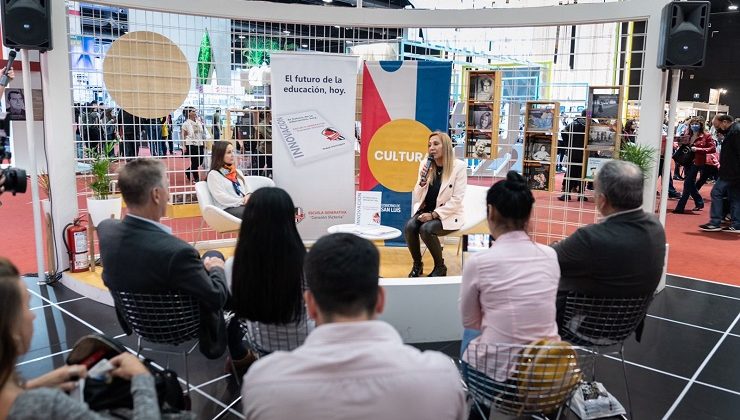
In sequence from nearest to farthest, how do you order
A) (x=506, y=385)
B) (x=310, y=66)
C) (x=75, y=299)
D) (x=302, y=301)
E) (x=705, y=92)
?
1. (x=506, y=385)
2. (x=302, y=301)
3. (x=75, y=299)
4. (x=310, y=66)
5. (x=705, y=92)

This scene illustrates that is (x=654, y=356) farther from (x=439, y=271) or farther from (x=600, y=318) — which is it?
(x=439, y=271)

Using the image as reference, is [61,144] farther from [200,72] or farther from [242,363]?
[242,363]

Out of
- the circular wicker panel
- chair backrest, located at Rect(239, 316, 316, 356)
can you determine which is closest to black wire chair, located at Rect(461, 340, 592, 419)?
chair backrest, located at Rect(239, 316, 316, 356)

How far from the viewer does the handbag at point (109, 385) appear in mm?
1565

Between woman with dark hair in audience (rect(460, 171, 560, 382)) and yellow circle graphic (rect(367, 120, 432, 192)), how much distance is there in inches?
137

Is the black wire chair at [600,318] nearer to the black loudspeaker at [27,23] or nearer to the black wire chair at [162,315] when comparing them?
the black wire chair at [162,315]

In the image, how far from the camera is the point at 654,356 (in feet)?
12.3

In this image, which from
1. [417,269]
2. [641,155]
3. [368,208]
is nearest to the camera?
[641,155]

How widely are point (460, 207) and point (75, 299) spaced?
10.7 feet

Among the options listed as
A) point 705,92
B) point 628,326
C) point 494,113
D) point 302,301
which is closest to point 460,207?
point 494,113

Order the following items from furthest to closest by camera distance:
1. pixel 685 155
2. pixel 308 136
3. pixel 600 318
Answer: pixel 685 155, pixel 308 136, pixel 600 318

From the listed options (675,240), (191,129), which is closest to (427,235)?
(675,240)

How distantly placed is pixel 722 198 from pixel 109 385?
843 centimetres

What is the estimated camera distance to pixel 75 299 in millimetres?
4594
